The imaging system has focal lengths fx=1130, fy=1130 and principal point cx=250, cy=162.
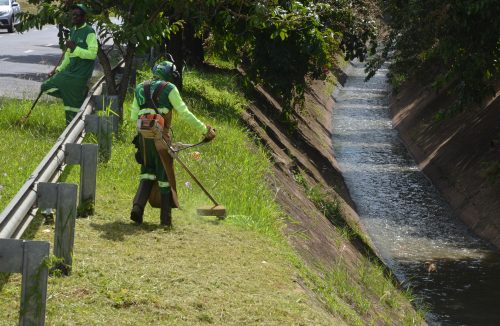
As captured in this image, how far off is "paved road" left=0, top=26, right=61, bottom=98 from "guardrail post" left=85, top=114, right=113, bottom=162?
5385 mm

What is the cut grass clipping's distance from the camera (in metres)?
8.12

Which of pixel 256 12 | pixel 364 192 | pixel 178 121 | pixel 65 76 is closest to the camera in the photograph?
pixel 65 76

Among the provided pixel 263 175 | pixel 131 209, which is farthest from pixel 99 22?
pixel 131 209

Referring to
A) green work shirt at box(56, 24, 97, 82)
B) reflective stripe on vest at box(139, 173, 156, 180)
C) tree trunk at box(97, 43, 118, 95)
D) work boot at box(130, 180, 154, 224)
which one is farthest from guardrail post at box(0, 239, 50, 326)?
tree trunk at box(97, 43, 118, 95)

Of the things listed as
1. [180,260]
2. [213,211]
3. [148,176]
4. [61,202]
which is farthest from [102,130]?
[61,202]

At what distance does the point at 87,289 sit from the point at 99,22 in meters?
8.51

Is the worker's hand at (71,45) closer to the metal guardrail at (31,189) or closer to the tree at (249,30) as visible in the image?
the metal guardrail at (31,189)

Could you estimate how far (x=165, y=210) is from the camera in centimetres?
1084

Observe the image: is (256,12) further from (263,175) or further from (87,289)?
(87,289)

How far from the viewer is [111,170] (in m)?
13.1

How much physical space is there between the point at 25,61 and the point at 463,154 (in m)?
12.2

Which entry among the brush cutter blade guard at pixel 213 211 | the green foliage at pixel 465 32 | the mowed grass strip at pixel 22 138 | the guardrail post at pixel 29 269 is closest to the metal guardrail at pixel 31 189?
the guardrail post at pixel 29 269

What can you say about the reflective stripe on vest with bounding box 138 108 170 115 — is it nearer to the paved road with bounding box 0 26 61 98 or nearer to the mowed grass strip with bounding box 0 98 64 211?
the mowed grass strip with bounding box 0 98 64 211

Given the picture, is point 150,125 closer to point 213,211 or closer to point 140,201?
point 140,201
